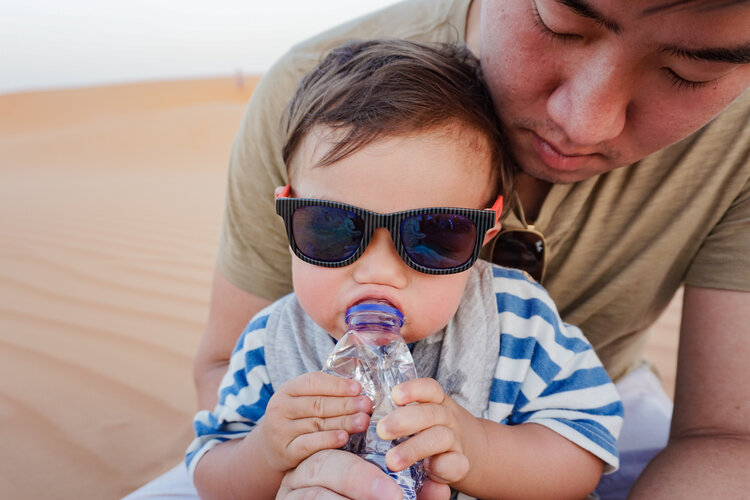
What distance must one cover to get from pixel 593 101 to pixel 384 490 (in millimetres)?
959

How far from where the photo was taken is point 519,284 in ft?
5.54

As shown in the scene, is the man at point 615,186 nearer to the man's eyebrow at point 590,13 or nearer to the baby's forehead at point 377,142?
the man's eyebrow at point 590,13

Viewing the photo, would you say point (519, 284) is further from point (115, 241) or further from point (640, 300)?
point (115, 241)

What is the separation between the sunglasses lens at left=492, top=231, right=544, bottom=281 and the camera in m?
1.82

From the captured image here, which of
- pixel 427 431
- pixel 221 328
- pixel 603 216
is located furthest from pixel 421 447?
pixel 221 328

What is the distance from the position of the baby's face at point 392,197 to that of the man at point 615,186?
0.88 ft

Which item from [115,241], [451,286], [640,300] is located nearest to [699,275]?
[640,300]

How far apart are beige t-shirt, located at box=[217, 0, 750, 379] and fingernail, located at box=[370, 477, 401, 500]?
3.14 feet

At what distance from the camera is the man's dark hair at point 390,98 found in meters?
1.40

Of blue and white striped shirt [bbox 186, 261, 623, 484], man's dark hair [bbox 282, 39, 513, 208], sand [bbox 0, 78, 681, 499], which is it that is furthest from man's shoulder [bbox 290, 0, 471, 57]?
sand [bbox 0, 78, 681, 499]

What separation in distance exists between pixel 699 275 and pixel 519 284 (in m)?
0.55

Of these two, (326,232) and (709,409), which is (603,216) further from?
(326,232)

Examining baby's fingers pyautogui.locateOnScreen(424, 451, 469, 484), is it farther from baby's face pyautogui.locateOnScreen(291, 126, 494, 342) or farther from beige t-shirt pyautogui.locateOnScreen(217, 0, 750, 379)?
beige t-shirt pyautogui.locateOnScreen(217, 0, 750, 379)

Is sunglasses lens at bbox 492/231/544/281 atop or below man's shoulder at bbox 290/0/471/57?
below
